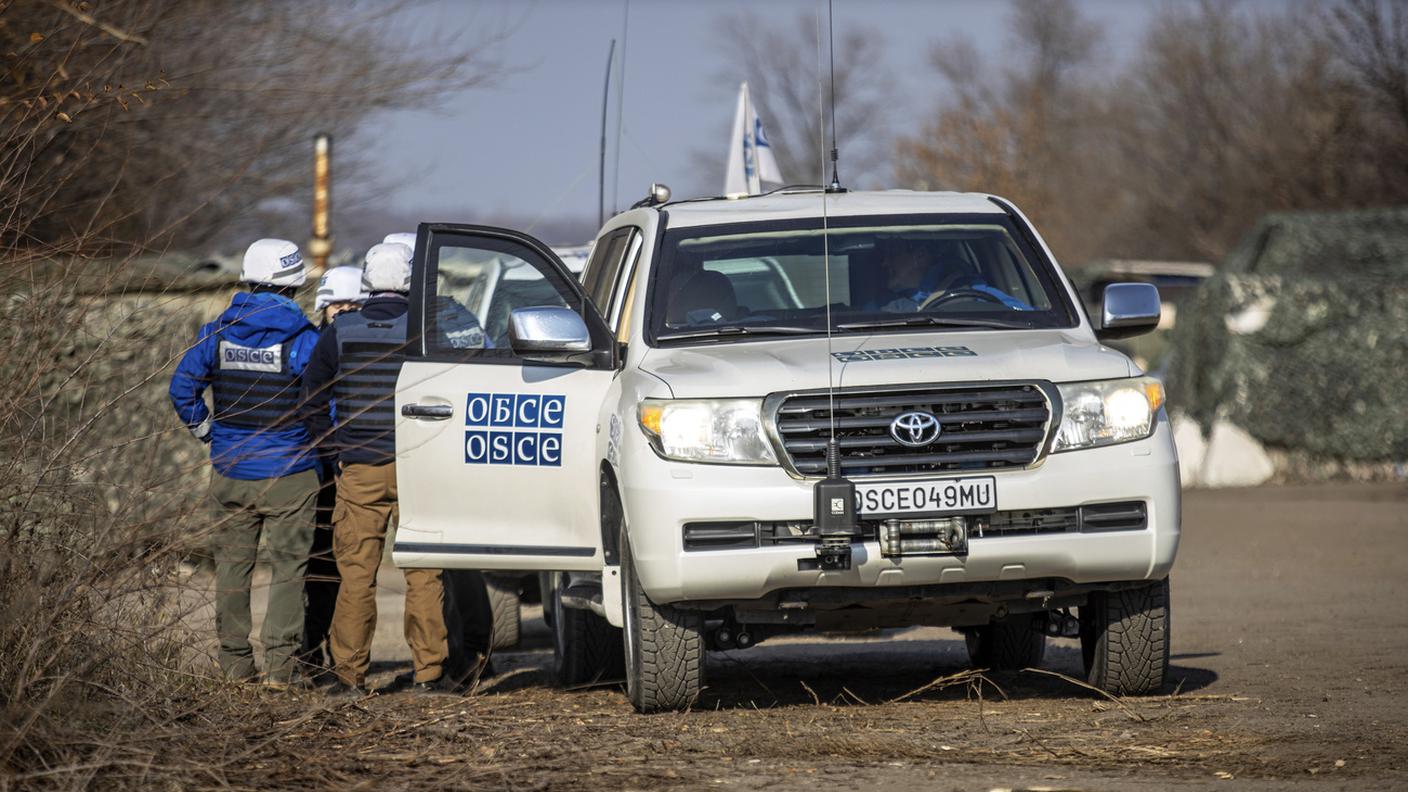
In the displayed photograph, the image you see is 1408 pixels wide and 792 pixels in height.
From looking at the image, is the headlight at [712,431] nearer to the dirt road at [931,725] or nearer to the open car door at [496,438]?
the open car door at [496,438]

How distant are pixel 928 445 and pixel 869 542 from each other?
0.39 m

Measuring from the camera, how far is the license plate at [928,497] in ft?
21.5

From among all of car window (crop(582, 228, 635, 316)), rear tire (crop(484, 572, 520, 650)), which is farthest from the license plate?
rear tire (crop(484, 572, 520, 650))

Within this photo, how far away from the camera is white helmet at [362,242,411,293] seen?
860 centimetres

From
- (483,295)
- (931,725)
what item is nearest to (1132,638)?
(931,725)

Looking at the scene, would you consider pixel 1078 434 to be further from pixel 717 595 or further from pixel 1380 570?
pixel 1380 570

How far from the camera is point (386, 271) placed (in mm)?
8602

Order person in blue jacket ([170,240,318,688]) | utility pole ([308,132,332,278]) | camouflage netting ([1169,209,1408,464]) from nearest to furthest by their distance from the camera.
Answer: person in blue jacket ([170,240,318,688]) → utility pole ([308,132,332,278]) → camouflage netting ([1169,209,1408,464])

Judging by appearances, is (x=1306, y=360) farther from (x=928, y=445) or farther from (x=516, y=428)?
(x=928, y=445)

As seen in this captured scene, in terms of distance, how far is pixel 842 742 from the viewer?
6363 mm

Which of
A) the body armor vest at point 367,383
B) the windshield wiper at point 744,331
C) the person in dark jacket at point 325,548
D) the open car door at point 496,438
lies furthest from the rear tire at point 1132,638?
the person in dark jacket at point 325,548

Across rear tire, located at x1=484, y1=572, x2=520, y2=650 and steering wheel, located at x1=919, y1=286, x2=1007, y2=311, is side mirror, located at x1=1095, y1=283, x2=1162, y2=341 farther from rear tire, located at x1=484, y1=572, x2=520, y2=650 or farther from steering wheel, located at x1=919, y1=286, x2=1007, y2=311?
rear tire, located at x1=484, y1=572, x2=520, y2=650

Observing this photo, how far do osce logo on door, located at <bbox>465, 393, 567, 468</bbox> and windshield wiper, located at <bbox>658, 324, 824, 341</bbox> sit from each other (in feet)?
1.79

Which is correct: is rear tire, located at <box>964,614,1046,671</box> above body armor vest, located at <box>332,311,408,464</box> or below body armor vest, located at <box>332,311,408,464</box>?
below
